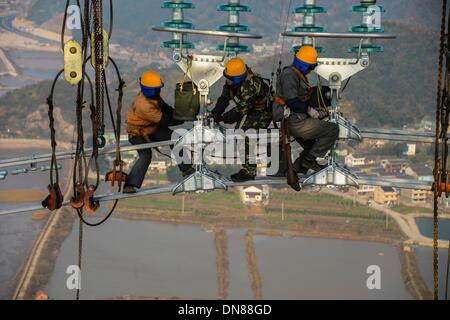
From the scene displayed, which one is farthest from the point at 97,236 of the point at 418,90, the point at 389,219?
the point at 418,90

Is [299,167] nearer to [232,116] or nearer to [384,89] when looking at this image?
[232,116]

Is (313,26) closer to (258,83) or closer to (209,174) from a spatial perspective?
A: (258,83)

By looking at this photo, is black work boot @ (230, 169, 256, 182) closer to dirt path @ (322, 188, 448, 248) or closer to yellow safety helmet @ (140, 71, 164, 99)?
yellow safety helmet @ (140, 71, 164, 99)

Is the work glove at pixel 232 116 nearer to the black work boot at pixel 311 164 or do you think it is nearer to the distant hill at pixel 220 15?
the black work boot at pixel 311 164

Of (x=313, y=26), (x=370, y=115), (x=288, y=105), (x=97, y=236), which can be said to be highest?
(x=313, y=26)

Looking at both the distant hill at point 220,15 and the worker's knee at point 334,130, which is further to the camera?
the distant hill at point 220,15

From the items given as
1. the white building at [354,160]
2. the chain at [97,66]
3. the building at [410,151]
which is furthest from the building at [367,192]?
the chain at [97,66]
